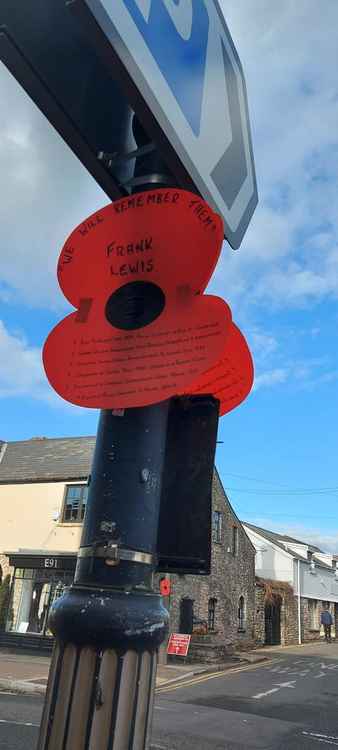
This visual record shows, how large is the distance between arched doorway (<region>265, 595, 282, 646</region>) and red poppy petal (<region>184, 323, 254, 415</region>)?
1207 inches

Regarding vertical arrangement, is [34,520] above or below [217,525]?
below

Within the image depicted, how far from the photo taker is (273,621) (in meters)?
30.0

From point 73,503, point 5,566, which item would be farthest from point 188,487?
point 5,566

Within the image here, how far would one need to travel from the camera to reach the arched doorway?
2950 cm

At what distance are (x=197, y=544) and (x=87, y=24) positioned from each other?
113 centimetres

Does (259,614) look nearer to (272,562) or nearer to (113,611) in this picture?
(272,562)

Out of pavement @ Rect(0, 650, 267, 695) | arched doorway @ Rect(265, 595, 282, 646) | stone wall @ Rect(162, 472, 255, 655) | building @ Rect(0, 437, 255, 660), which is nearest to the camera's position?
pavement @ Rect(0, 650, 267, 695)

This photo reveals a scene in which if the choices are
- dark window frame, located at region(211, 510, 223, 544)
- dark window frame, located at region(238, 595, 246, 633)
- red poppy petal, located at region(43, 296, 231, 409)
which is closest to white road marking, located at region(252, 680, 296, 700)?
dark window frame, located at region(211, 510, 223, 544)

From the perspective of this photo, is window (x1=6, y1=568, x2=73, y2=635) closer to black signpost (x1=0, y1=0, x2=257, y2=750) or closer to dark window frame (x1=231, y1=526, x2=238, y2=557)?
dark window frame (x1=231, y1=526, x2=238, y2=557)

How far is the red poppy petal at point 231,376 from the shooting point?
1441 millimetres

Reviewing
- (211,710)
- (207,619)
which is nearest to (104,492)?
(211,710)

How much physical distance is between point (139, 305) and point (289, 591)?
110 feet

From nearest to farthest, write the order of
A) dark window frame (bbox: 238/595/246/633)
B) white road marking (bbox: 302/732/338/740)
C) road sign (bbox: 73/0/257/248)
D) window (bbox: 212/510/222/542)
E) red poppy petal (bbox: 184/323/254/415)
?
road sign (bbox: 73/0/257/248) < red poppy petal (bbox: 184/323/254/415) < white road marking (bbox: 302/732/338/740) < window (bbox: 212/510/222/542) < dark window frame (bbox: 238/595/246/633)

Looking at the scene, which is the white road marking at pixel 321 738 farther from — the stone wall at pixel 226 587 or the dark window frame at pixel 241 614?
the dark window frame at pixel 241 614
